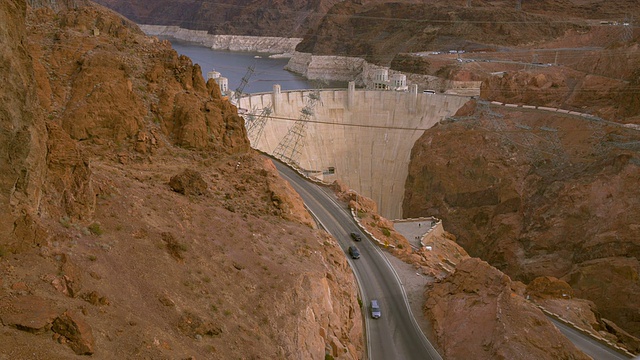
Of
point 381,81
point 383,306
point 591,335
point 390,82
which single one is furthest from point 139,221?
point 381,81

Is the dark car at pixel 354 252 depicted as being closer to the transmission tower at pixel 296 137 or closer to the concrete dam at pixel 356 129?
the transmission tower at pixel 296 137

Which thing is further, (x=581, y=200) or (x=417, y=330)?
(x=581, y=200)

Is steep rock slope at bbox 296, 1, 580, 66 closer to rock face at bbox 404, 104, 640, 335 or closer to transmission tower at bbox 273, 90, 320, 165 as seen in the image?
transmission tower at bbox 273, 90, 320, 165

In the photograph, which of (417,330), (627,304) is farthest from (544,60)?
(417,330)

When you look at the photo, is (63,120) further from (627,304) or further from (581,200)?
(581,200)

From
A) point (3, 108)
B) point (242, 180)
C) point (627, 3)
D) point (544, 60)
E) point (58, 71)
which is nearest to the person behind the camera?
point (3, 108)

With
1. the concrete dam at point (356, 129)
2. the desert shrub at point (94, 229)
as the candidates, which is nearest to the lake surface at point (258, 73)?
the concrete dam at point (356, 129)
